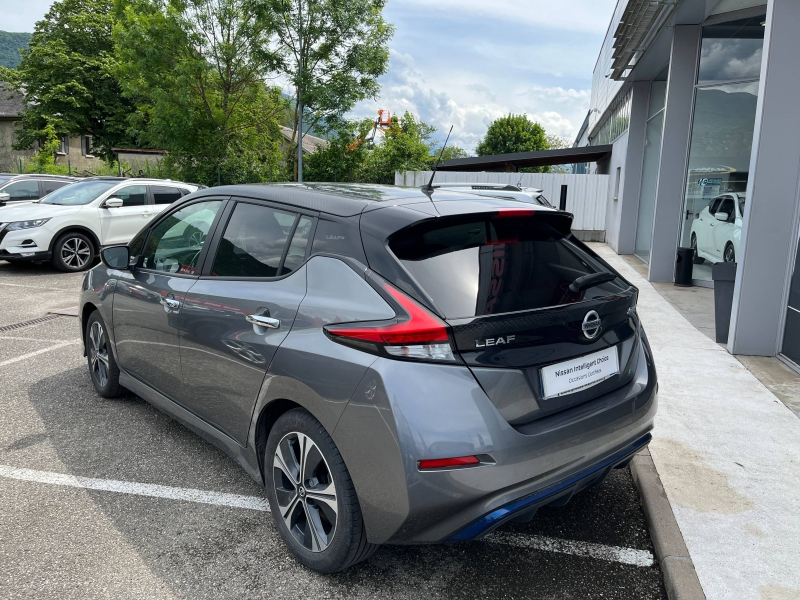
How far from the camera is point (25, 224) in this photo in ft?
36.3

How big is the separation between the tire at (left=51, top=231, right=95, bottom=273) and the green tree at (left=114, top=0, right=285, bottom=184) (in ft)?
36.8

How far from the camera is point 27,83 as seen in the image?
4381 centimetres

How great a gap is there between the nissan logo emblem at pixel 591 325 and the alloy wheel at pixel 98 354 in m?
3.58

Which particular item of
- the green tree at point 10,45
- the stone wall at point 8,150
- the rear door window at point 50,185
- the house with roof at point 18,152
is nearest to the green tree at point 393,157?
the rear door window at point 50,185

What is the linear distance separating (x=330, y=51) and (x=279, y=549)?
21741mm

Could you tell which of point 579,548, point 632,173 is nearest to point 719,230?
point 632,173

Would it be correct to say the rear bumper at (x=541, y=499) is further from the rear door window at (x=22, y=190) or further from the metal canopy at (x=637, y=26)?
the rear door window at (x=22, y=190)

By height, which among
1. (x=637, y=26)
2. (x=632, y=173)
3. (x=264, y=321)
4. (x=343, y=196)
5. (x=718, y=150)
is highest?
(x=637, y=26)

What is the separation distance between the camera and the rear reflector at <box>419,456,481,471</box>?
2209mm

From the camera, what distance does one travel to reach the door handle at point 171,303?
351 cm

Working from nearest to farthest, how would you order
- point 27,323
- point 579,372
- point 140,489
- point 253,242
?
point 579,372 < point 253,242 < point 140,489 < point 27,323

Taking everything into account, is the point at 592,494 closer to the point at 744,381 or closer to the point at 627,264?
the point at 744,381

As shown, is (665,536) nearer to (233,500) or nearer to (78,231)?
(233,500)

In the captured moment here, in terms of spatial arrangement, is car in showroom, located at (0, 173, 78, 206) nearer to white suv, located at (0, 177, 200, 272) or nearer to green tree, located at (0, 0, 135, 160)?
white suv, located at (0, 177, 200, 272)
